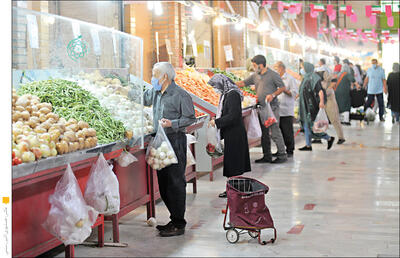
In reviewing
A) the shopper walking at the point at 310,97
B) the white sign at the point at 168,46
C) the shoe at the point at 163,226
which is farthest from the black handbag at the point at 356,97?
the white sign at the point at 168,46

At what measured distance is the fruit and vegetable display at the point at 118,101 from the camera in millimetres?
1182

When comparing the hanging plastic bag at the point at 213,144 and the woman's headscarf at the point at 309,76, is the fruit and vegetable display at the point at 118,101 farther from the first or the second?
the woman's headscarf at the point at 309,76

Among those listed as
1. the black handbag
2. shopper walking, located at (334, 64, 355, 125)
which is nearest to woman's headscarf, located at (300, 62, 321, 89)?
shopper walking, located at (334, 64, 355, 125)

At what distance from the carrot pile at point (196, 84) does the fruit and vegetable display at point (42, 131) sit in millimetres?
745

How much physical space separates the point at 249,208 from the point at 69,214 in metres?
1.64

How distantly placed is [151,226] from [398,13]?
69 centimetres

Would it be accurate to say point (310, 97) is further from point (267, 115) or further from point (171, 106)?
point (171, 106)

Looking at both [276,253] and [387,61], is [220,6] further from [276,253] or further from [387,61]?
[387,61]

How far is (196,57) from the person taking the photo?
0.95 metres

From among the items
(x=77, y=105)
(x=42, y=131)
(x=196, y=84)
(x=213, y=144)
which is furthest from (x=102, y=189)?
(x=213, y=144)

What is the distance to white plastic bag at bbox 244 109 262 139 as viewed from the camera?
903mm

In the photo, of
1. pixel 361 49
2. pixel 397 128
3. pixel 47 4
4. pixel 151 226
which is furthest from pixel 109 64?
pixel 361 49

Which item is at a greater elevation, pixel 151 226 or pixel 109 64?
pixel 109 64

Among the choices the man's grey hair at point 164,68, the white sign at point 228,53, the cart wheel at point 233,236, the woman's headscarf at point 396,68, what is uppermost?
the woman's headscarf at point 396,68
